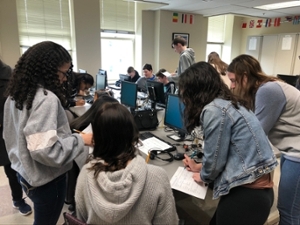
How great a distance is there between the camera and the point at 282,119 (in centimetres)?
138

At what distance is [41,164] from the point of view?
1.11 m

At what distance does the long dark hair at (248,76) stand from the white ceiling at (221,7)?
12.7 ft

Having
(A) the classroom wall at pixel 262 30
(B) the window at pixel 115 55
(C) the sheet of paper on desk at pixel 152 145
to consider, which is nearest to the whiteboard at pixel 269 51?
(A) the classroom wall at pixel 262 30

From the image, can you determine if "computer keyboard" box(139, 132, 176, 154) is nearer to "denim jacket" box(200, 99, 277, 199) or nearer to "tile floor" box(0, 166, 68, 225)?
"denim jacket" box(200, 99, 277, 199)

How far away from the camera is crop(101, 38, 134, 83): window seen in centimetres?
576

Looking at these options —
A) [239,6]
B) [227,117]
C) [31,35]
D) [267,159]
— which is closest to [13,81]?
[227,117]

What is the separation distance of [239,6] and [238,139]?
509 centimetres

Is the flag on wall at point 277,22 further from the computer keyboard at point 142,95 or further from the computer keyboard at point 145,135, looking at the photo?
the computer keyboard at point 145,135

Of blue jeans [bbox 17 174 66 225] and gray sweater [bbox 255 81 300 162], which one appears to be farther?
gray sweater [bbox 255 81 300 162]

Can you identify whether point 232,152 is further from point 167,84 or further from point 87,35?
point 87,35

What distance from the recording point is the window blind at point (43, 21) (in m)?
4.59

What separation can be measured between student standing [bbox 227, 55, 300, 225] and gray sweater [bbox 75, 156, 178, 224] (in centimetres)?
83

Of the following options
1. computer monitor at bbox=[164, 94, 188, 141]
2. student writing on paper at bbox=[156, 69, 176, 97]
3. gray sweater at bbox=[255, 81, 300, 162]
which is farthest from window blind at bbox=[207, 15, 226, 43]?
gray sweater at bbox=[255, 81, 300, 162]

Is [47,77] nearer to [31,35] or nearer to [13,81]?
[13,81]
